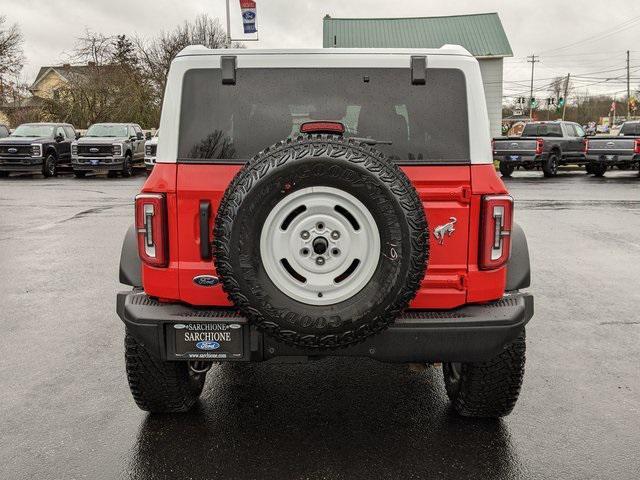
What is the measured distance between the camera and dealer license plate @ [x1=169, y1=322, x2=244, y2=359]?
3125 mm

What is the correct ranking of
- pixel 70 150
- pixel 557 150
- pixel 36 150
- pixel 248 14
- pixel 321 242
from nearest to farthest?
1. pixel 321 242
2. pixel 36 150
3. pixel 557 150
4. pixel 70 150
5. pixel 248 14

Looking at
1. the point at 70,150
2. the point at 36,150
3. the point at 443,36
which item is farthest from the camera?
the point at 443,36

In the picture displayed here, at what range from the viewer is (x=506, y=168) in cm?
2327

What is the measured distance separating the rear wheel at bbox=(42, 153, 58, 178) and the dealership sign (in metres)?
9.79

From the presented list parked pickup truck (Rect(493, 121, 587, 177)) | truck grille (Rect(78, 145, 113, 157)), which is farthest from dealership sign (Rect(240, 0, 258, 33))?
parked pickup truck (Rect(493, 121, 587, 177))

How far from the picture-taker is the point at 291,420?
12.4 ft

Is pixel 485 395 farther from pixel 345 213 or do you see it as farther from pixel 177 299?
pixel 177 299

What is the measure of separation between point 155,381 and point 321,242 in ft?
4.65

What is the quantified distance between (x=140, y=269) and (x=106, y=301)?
3.04 meters

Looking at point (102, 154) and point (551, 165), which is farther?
point (551, 165)

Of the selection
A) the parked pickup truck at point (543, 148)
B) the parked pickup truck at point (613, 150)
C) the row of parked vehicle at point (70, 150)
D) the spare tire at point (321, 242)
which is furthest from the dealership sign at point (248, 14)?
the spare tire at point (321, 242)

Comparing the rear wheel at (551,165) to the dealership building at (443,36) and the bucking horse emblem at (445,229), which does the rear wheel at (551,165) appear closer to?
the dealership building at (443,36)

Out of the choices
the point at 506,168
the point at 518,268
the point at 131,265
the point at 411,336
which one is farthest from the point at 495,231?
the point at 506,168

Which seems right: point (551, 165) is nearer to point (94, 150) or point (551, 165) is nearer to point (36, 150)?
point (94, 150)
